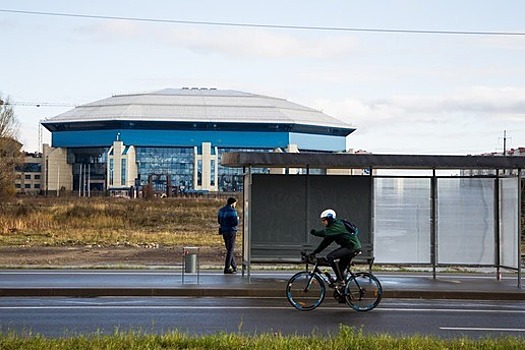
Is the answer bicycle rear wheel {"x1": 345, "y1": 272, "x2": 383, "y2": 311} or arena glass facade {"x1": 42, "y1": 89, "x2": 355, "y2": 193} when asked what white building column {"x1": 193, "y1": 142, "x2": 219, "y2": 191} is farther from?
bicycle rear wheel {"x1": 345, "y1": 272, "x2": 383, "y2": 311}

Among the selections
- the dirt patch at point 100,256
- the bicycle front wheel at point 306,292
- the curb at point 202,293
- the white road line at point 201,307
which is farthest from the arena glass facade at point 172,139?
the bicycle front wheel at point 306,292

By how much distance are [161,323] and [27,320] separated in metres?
2.07

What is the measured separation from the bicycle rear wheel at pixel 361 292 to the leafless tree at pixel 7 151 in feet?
178

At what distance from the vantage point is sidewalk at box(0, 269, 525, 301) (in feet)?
61.0

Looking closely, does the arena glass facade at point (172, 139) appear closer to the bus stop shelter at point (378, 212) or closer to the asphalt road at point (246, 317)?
the bus stop shelter at point (378, 212)

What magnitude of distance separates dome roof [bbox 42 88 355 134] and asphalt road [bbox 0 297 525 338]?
115 m

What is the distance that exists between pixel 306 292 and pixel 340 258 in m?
0.94

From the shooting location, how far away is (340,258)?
16.7 metres

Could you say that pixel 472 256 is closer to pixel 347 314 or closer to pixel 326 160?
pixel 326 160

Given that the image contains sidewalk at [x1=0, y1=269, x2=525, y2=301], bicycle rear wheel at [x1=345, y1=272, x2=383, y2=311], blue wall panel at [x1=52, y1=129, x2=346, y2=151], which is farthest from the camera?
blue wall panel at [x1=52, y1=129, x2=346, y2=151]

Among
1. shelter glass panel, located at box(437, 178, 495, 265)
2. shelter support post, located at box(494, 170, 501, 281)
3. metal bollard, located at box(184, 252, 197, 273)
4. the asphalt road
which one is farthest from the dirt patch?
the asphalt road

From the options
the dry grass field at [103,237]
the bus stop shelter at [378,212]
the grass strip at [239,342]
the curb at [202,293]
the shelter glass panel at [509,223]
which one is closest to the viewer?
the grass strip at [239,342]

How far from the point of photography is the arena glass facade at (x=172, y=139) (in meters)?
132

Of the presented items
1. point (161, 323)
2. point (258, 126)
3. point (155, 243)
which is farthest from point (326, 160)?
point (258, 126)
